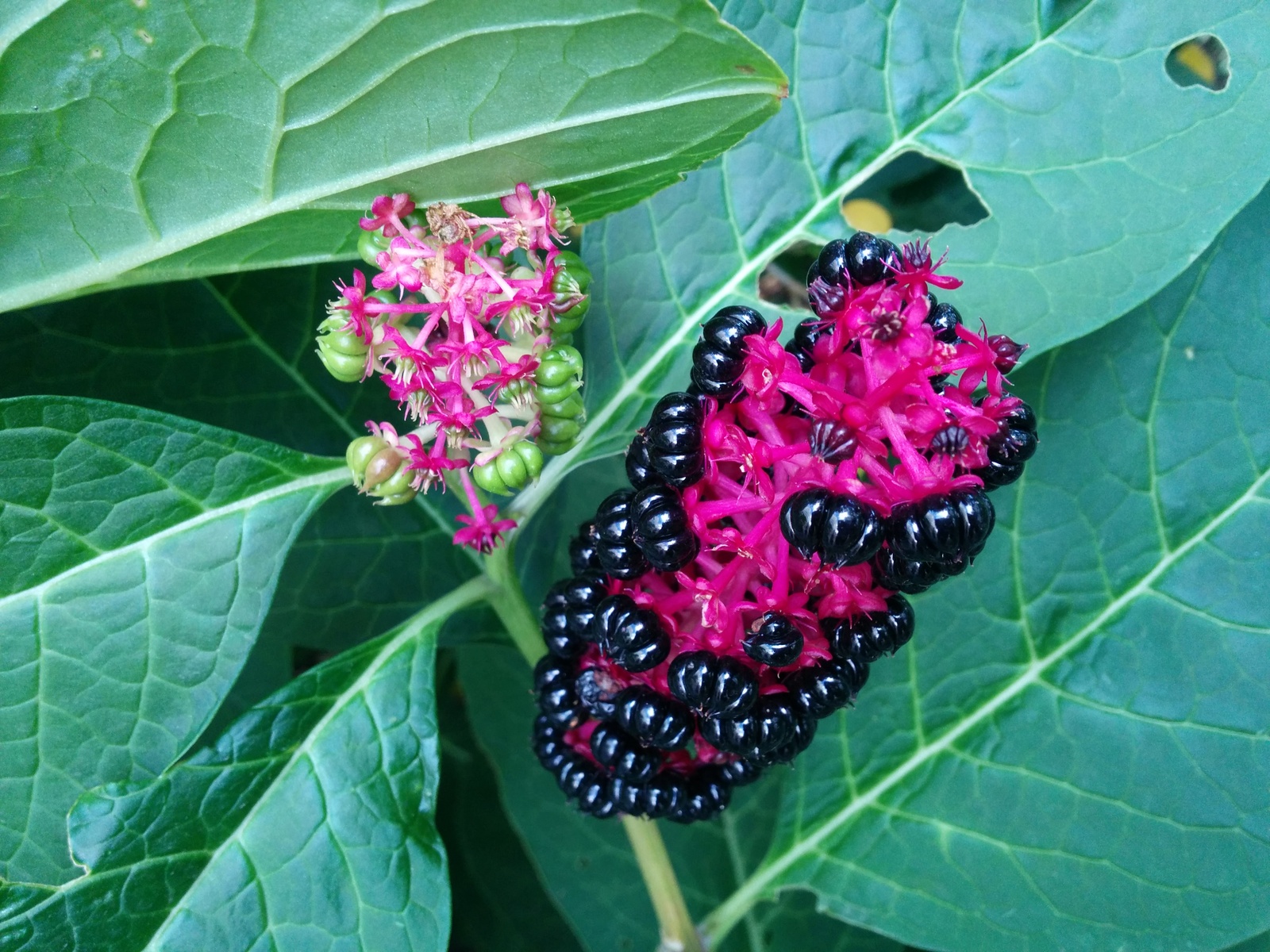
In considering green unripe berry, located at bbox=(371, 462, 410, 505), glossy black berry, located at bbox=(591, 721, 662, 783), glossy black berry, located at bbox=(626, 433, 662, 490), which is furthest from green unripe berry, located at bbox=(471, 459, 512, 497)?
glossy black berry, located at bbox=(591, 721, 662, 783)

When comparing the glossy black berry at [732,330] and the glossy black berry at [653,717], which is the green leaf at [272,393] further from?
the glossy black berry at [732,330]

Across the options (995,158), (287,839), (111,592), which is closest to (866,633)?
(995,158)

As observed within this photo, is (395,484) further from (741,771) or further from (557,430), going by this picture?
(741,771)

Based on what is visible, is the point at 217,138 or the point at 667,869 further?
the point at 667,869

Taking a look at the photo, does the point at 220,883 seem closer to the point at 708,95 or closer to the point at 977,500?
the point at 977,500

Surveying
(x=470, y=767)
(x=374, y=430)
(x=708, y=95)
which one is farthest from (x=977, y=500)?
(x=470, y=767)

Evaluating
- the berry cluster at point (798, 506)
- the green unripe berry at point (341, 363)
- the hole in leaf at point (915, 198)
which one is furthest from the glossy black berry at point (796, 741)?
the hole in leaf at point (915, 198)

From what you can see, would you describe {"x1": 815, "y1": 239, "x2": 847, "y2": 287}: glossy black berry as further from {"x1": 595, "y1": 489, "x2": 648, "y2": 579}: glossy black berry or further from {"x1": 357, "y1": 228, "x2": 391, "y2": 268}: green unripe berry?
{"x1": 357, "y1": 228, "x2": 391, "y2": 268}: green unripe berry
